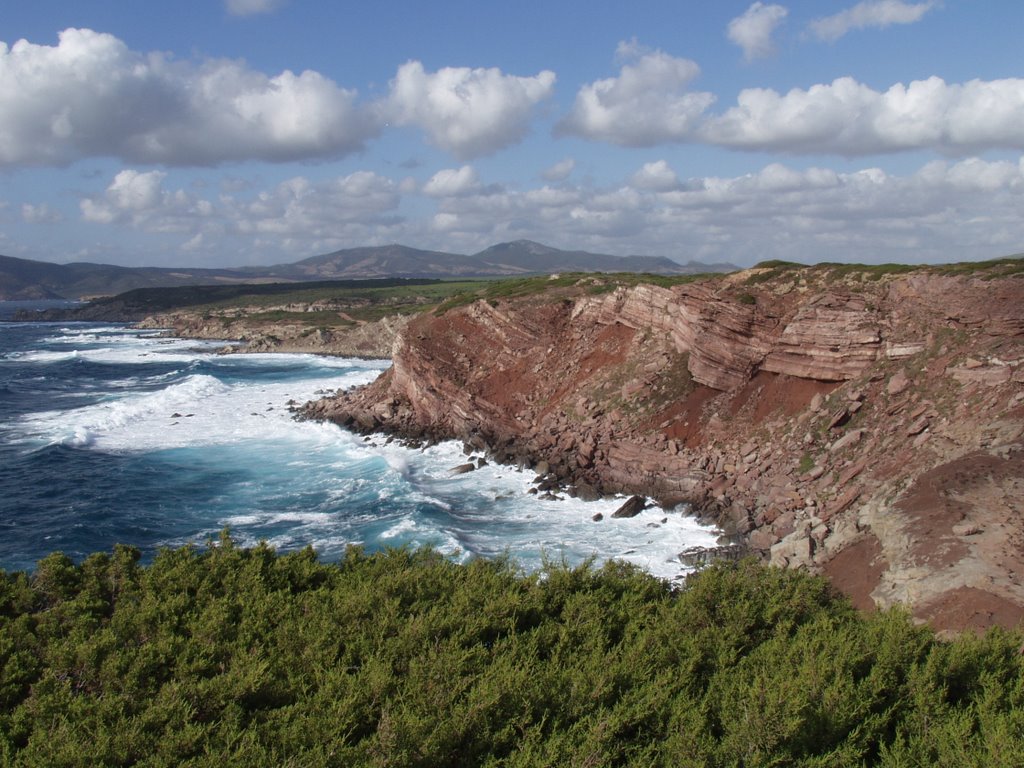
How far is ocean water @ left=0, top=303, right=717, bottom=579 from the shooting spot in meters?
26.8

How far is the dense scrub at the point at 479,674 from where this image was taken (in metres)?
9.38

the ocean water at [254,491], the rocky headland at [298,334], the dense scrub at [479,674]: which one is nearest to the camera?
the dense scrub at [479,674]

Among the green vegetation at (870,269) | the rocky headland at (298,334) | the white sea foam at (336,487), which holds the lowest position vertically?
the white sea foam at (336,487)

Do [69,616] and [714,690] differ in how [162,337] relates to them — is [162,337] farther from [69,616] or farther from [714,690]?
[714,690]

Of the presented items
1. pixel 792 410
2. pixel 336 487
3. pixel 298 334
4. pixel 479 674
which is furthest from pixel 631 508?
pixel 298 334

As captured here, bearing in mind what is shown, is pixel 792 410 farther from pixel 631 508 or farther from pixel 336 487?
pixel 336 487

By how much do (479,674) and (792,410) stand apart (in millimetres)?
24001

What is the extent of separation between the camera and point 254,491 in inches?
1336

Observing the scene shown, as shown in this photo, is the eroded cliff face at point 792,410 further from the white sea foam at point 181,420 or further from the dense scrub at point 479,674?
the white sea foam at point 181,420

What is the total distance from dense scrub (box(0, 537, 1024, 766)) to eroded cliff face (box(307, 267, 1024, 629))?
5846 millimetres

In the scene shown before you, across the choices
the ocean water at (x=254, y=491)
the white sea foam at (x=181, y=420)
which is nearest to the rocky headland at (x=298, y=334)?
the white sea foam at (x=181, y=420)

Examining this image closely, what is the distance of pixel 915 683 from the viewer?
35.4 feet

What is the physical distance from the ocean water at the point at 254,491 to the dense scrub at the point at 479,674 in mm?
4659

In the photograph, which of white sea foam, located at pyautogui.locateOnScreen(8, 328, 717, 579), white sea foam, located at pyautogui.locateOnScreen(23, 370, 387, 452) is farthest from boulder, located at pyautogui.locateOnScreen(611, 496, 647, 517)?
white sea foam, located at pyautogui.locateOnScreen(23, 370, 387, 452)
